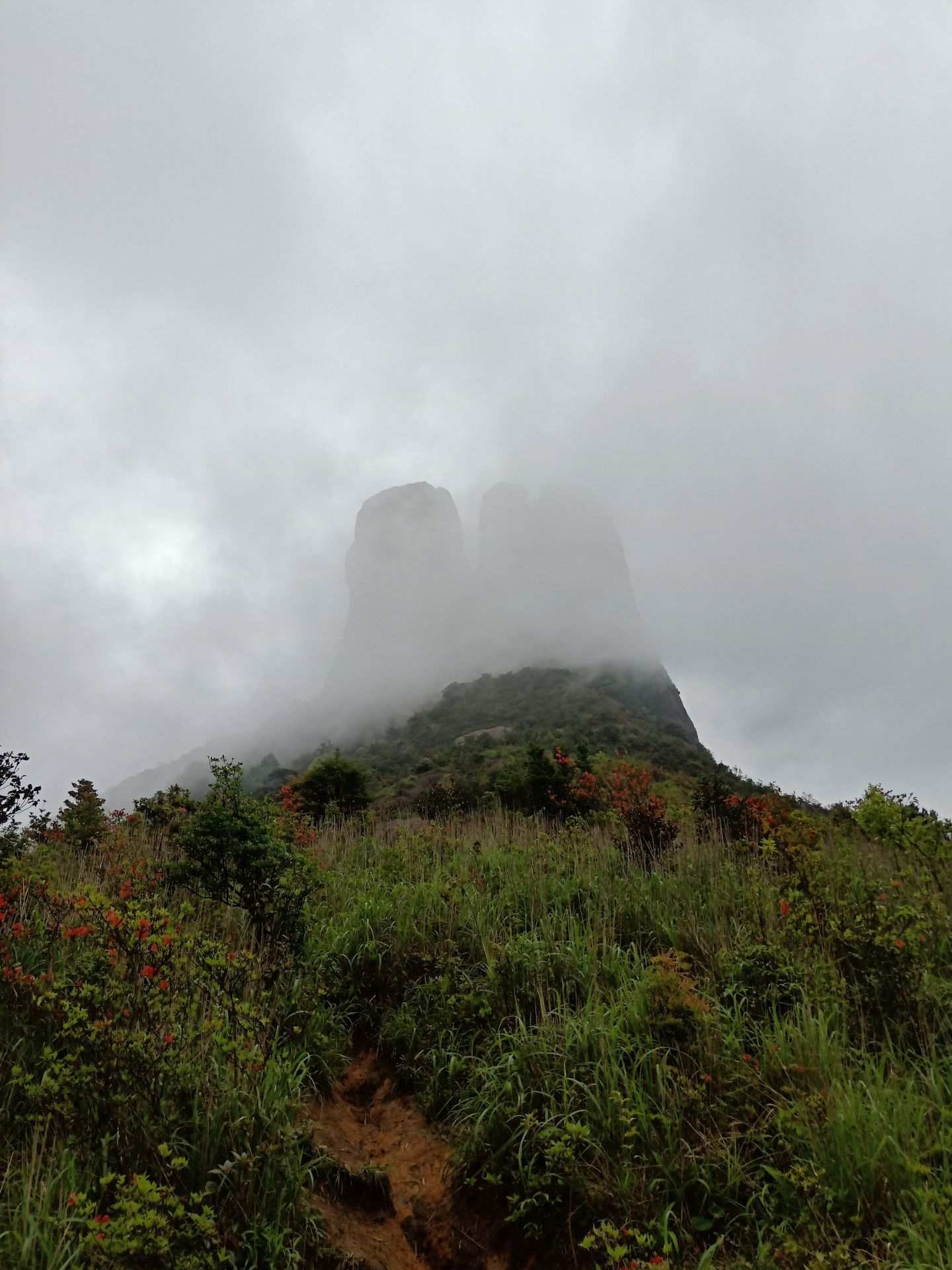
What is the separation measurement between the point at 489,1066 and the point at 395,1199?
862 millimetres

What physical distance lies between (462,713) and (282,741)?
46.1m

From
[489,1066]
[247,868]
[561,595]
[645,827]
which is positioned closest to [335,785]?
[645,827]

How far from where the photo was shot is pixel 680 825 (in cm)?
932

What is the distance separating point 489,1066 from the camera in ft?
14.6

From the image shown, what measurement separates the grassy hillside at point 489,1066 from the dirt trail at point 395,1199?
19 millimetres

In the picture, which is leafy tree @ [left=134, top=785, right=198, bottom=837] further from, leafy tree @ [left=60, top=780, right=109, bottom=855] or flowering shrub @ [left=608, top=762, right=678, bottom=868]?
flowering shrub @ [left=608, top=762, right=678, bottom=868]

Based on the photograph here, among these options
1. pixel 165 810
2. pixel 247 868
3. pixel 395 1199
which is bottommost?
pixel 395 1199

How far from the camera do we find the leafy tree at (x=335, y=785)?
15781 millimetres

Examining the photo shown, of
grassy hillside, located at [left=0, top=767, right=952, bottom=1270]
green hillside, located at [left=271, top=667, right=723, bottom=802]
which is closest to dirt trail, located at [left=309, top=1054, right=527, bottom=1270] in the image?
grassy hillside, located at [left=0, top=767, right=952, bottom=1270]

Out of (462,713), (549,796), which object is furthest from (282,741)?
(549,796)

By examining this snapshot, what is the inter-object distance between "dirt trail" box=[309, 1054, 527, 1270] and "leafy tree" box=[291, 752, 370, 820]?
11041 mm

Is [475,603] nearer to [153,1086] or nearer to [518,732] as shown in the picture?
[518,732]

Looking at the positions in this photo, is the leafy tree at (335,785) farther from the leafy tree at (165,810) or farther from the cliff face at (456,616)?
the cliff face at (456,616)

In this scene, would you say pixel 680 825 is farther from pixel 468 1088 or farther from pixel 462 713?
pixel 462 713
